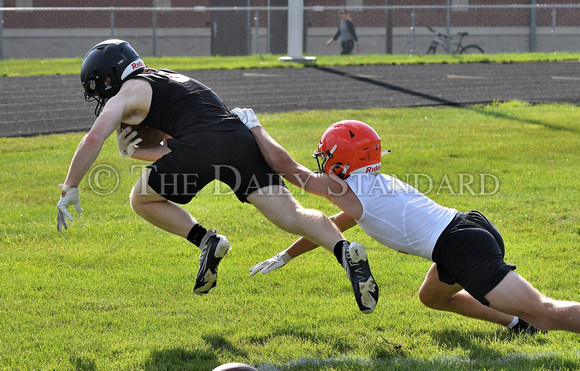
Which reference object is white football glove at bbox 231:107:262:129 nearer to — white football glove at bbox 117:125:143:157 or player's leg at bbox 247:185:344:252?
player's leg at bbox 247:185:344:252

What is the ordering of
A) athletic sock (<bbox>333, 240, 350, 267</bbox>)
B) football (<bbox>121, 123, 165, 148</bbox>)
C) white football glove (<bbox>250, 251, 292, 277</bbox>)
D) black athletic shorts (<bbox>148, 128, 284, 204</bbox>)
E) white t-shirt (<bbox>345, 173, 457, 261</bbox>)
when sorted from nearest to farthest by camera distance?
1. white t-shirt (<bbox>345, 173, 457, 261</bbox>)
2. athletic sock (<bbox>333, 240, 350, 267</bbox>)
3. black athletic shorts (<bbox>148, 128, 284, 204</bbox>)
4. white football glove (<bbox>250, 251, 292, 277</bbox>)
5. football (<bbox>121, 123, 165, 148</bbox>)

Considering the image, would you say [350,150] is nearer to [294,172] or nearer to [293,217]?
[294,172]

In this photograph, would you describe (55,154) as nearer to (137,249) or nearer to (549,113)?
(137,249)

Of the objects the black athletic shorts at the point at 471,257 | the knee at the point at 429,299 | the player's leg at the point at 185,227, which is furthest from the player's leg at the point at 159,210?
the black athletic shorts at the point at 471,257

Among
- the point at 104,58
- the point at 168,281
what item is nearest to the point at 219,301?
the point at 168,281

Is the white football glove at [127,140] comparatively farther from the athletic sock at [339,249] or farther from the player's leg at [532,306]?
the player's leg at [532,306]

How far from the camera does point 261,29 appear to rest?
1358 inches

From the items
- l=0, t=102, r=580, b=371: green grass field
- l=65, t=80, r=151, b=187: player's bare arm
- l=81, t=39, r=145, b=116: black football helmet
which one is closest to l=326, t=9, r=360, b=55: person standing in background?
l=0, t=102, r=580, b=371: green grass field

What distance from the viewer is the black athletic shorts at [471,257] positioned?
420 centimetres

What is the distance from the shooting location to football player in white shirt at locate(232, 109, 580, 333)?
13.6 ft

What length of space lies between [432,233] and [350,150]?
0.74 meters

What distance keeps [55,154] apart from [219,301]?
6.37 m

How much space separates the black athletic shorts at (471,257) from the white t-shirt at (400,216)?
0.23 ft

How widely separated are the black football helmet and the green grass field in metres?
1.54
